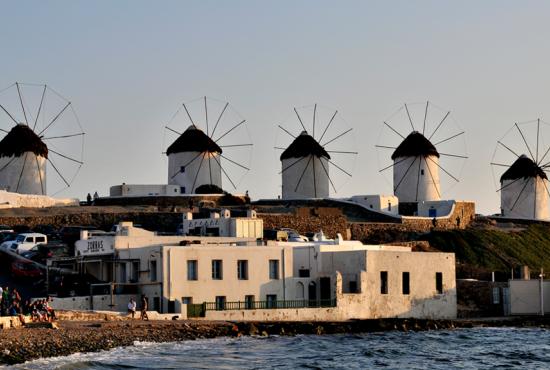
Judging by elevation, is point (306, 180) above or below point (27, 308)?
above

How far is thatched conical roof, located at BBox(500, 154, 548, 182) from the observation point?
3590 inches

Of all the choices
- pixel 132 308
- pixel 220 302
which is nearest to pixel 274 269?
pixel 220 302

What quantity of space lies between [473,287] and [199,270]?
1551cm

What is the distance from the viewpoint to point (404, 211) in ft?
269

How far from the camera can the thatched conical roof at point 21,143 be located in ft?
245

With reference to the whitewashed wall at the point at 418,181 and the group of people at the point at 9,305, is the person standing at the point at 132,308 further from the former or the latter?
the whitewashed wall at the point at 418,181

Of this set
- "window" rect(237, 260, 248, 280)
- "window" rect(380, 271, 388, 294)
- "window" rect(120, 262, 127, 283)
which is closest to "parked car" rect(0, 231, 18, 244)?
"window" rect(120, 262, 127, 283)

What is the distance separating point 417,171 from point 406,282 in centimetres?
3499

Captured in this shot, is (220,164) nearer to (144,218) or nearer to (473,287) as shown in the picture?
(144,218)

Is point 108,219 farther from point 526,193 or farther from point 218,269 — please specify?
point 526,193

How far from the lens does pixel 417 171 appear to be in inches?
3418

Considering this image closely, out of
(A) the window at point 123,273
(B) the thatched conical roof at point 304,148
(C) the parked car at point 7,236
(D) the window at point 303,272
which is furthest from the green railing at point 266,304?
(B) the thatched conical roof at point 304,148

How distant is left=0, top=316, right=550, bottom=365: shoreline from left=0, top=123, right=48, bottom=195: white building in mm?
32969

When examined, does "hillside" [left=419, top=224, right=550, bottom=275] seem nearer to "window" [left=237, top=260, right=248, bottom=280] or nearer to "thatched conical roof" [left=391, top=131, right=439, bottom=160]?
"thatched conical roof" [left=391, top=131, right=439, bottom=160]
